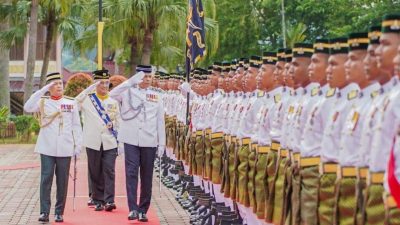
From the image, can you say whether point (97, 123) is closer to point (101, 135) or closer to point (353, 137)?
point (101, 135)

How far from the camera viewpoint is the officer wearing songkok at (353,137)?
22.1 feet

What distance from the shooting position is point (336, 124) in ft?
23.2

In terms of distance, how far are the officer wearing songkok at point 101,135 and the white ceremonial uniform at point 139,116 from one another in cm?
65

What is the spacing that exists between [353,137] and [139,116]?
7022mm

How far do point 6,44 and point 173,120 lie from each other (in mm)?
19914

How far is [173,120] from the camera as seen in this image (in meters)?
20.1

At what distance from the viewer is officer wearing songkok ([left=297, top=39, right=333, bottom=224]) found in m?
7.50

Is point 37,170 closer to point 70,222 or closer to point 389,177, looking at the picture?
point 70,222

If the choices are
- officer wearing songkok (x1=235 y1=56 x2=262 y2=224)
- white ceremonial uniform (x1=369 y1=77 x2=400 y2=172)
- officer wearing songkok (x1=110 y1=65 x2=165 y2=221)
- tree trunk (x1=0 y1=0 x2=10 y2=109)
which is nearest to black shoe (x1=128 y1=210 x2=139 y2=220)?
officer wearing songkok (x1=110 y1=65 x2=165 y2=221)

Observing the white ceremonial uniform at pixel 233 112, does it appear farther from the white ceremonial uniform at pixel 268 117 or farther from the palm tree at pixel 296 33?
the palm tree at pixel 296 33

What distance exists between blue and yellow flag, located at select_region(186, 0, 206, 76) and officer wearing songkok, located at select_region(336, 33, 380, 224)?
9235 mm

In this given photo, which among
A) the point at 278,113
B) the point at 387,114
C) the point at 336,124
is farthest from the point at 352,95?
the point at 278,113

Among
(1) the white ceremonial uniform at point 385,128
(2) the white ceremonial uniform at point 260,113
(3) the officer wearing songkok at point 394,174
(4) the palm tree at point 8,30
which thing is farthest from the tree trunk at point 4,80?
(3) the officer wearing songkok at point 394,174

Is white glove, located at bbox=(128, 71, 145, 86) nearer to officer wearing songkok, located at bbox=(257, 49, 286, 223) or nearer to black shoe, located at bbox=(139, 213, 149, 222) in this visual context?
black shoe, located at bbox=(139, 213, 149, 222)
